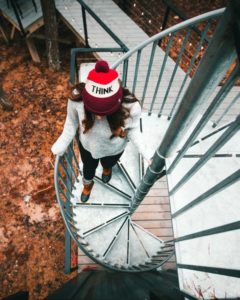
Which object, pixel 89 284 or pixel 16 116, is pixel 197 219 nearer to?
Result: pixel 89 284

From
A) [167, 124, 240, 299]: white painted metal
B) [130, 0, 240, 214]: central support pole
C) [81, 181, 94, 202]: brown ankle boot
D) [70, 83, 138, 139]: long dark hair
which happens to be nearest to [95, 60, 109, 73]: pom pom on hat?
[70, 83, 138, 139]: long dark hair

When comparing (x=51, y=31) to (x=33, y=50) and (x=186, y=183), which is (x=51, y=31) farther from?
(x=186, y=183)

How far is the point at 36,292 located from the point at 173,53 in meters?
5.85

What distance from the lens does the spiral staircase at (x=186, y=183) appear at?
1.00 metres

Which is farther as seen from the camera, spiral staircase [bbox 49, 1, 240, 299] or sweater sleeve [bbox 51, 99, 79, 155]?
sweater sleeve [bbox 51, 99, 79, 155]

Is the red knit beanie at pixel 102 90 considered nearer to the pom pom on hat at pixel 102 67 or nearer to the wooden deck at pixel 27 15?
the pom pom on hat at pixel 102 67

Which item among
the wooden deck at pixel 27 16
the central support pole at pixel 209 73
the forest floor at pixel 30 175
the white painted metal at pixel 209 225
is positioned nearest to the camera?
the central support pole at pixel 209 73

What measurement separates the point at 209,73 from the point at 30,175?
473 centimetres

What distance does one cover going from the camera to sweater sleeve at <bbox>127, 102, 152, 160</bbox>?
2.07m

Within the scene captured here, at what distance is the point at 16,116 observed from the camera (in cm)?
557

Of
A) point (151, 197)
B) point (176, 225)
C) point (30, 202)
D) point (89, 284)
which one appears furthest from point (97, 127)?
point (30, 202)

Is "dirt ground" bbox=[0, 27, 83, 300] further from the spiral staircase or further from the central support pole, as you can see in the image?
the central support pole

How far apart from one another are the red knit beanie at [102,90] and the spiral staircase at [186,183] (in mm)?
470

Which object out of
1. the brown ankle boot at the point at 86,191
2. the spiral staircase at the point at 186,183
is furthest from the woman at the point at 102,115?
the brown ankle boot at the point at 86,191
